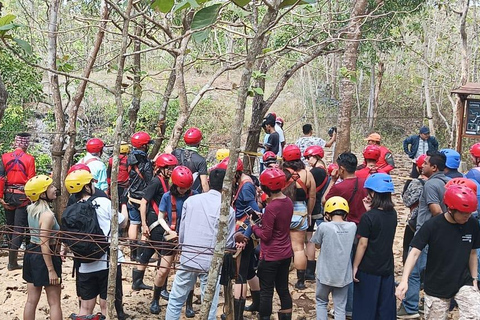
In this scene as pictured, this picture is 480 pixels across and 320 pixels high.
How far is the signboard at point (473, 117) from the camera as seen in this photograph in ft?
29.0

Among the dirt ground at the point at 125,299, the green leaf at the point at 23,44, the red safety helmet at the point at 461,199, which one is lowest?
the dirt ground at the point at 125,299

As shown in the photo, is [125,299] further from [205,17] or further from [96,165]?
[205,17]

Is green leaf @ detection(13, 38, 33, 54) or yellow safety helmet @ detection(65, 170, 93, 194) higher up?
green leaf @ detection(13, 38, 33, 54)

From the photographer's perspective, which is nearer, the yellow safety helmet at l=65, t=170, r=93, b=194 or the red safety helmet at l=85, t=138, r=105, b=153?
the yellow safety helmet at l=65, t=170, r=93, b=194

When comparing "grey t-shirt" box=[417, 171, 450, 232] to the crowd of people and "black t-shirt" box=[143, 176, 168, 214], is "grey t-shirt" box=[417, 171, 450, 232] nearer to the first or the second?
the crowd of people

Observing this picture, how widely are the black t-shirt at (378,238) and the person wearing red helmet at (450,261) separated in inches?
20.0

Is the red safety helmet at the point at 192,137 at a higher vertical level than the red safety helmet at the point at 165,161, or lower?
higher

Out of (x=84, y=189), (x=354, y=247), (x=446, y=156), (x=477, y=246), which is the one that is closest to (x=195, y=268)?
(x=84, y=189)

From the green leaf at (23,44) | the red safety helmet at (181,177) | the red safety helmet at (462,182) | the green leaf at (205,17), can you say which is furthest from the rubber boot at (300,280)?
the green leaf at (205,17)

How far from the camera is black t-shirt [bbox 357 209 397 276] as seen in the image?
4.68 meters

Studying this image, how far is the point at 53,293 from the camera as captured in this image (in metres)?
4.89

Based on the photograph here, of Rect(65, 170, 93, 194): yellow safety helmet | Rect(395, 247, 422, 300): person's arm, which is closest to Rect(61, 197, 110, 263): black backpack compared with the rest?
Rect(65, 170, 93, 194): yellow safety helmet

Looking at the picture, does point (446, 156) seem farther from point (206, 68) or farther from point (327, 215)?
point (206, 68)

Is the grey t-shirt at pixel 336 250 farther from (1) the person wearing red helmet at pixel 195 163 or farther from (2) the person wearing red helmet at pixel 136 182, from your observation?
(2) the person wearing red helmet at pixel 136 182
